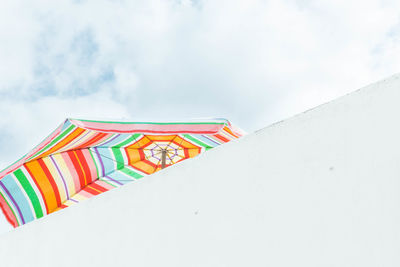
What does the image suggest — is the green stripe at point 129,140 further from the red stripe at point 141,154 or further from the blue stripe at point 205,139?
the blue stripe at point 205,139

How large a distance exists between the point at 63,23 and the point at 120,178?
8350mm

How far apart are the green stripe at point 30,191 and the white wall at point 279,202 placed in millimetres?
3096

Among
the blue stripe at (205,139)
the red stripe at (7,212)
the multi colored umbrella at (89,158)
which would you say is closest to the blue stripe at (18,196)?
the multi colored umbrella at (89,158)

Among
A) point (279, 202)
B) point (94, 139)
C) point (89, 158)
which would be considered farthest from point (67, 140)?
point (279, 202)

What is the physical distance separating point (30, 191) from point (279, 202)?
4214 mm

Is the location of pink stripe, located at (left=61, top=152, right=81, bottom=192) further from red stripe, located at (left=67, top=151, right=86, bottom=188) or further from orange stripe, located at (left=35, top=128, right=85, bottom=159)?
orange stripe, located at (left=35, top=128, right=85, bottom=159)

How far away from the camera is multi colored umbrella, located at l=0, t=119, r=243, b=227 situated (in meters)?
4.21

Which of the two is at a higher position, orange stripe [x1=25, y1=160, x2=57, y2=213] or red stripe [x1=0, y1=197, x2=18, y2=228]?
orange stripe [x1=25, y1=160, x2=57, y2=213]

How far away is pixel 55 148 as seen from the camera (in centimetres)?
467

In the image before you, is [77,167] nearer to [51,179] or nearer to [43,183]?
[51,179]

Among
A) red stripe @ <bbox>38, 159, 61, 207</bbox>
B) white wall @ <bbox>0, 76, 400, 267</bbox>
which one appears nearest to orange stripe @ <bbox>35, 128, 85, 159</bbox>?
red stripe @ <bbox>38, 159, 61, 207</bbox>

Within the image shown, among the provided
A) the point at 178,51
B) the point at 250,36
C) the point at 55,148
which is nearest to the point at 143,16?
the point at 178,51

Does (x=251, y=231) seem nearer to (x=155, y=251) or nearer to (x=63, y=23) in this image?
(x=155, y=251)

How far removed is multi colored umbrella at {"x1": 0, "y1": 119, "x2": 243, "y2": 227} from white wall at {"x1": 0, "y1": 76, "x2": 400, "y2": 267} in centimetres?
226
